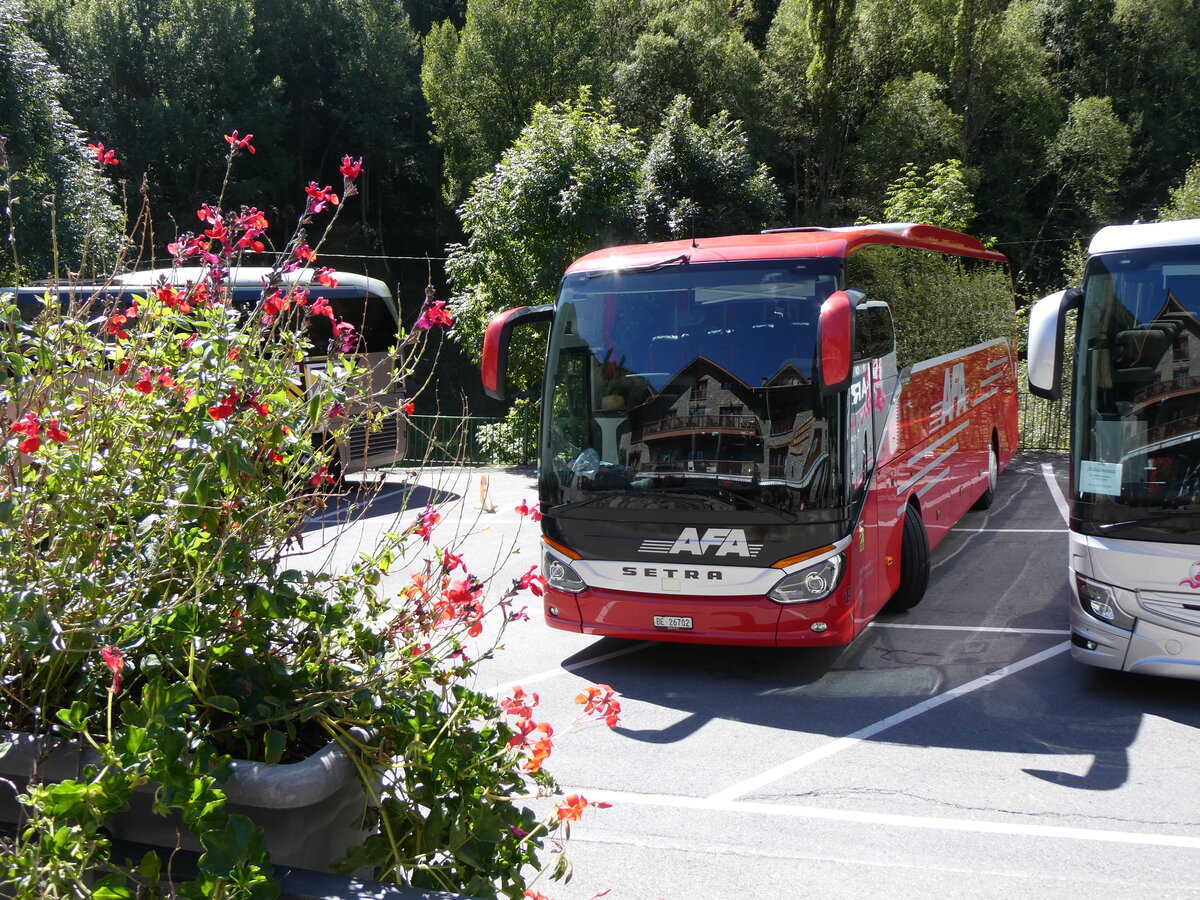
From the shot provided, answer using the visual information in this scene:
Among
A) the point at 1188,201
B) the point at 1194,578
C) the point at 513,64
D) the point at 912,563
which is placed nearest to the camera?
the point at 1194,578

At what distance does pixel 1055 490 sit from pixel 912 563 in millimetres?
8118

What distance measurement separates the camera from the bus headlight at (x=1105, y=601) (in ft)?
21.9

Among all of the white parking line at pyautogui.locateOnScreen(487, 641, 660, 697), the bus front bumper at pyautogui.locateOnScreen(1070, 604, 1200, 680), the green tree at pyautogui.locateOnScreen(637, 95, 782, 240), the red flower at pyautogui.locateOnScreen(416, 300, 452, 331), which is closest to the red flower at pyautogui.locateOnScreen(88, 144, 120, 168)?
the red flower at pyautogui.locateOnScreen(416, 300, 452, 331)

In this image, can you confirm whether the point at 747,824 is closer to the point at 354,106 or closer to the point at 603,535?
the point at 603,535

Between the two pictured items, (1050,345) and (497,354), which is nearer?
(1050,345)

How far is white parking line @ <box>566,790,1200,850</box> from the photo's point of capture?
16.4ft

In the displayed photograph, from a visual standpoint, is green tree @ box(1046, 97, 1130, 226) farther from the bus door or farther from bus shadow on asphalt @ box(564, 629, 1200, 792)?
bus shadow on asphalt @ box(564, 629, 1200, 792)

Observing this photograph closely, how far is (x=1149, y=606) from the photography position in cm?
660

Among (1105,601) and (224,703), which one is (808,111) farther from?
(224,703)

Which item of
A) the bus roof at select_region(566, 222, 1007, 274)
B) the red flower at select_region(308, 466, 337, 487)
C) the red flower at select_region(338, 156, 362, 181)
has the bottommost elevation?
the red flower at select_region(308, 466, 337, 487)

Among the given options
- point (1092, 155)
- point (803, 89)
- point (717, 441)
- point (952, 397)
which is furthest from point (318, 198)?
point (1092, 155)

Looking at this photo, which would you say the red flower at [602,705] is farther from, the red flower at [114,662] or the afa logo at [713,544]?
the afa logo at [713,544]

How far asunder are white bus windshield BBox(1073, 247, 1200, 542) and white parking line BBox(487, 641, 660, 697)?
338 cm

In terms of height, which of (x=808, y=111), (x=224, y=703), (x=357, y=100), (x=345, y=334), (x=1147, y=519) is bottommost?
(x=1147, y=519)
